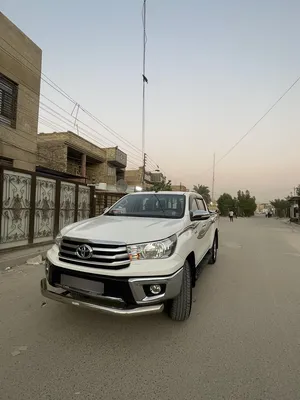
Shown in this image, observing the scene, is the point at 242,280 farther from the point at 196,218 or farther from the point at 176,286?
the point at 176,286

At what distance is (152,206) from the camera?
4.43 m

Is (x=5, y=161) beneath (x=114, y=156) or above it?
beneath

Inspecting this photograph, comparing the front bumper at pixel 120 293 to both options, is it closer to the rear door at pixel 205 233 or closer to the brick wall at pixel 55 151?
the rear door at pixel 205 233

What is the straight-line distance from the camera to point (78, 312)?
3434mm

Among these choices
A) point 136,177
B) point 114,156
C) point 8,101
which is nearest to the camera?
point 8,101

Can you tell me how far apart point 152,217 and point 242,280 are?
104 inches

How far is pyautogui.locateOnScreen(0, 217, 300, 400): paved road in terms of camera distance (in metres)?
2.09

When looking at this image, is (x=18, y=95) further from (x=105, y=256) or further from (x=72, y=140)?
(x=72, y=140)

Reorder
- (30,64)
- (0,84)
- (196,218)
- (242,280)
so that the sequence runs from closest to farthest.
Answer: (196,218)
(242,280)
(0,84)
(30,64)

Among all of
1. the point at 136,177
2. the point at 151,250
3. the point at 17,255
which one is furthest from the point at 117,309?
the point at 136,177

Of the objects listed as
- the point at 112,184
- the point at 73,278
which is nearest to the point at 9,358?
the point at 73,278

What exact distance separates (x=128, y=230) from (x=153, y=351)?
1.31 metres

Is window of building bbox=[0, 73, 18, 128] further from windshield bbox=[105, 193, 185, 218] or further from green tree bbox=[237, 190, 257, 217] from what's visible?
green tree bbox=[237, 190, 257, 217]

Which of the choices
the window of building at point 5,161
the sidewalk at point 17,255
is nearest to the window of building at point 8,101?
the window of building at point 5,161
